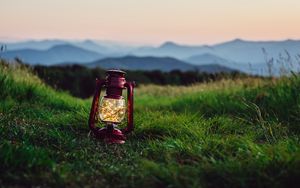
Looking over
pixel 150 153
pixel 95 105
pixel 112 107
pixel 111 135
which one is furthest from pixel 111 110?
pixel 150 153

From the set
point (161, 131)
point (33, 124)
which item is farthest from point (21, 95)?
→ point (161, 131)

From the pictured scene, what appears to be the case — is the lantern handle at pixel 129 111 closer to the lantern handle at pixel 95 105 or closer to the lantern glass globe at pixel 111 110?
the lantern glass globe at pixel 111 110

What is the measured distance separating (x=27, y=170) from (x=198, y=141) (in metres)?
2.01

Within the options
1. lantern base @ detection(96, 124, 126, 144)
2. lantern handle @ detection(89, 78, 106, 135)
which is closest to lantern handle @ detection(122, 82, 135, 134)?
lantern base @ detection(96, 124, 126, 144)

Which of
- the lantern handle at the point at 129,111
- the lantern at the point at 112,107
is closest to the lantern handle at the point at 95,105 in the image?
the lantern at the point at 112,107

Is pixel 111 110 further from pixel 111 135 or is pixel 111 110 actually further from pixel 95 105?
pixel 111 135

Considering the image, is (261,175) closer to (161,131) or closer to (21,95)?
(161,131)

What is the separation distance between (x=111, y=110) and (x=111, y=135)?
0.28 metres

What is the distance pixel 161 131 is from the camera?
6629 mm

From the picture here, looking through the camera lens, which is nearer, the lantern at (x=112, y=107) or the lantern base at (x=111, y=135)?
the lantern base at (x=111, y=135)

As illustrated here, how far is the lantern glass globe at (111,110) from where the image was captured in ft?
20.4

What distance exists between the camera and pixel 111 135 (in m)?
6.14

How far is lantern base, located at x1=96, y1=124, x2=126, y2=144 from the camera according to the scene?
607 centimetres

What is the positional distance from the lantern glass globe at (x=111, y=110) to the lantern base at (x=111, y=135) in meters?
0.09
